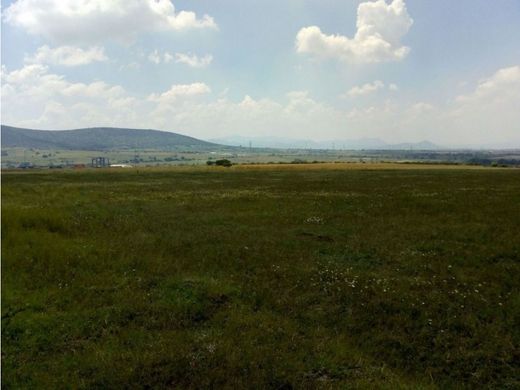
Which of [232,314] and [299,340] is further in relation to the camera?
[232,314]

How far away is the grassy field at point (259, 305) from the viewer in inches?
367

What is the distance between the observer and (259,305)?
1296 centimetres

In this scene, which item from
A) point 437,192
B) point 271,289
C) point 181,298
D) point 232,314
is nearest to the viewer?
point 232,314

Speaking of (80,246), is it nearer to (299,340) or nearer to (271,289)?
(271,289)

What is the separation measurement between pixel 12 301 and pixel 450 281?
1553cm

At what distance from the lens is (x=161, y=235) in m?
21.9

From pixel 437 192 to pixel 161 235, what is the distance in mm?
30891

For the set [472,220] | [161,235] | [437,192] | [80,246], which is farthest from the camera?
[437,192]

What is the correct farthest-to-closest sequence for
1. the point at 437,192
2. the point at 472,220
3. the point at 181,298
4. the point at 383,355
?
1. the point at 437,192
2. the point at 472,220
3. the point at 181,298
4. the point at 383,355

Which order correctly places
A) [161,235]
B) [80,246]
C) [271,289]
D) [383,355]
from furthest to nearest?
[161,235] → [80,246] → [271,289] → [383,355]

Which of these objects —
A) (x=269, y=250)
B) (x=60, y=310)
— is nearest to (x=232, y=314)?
(x=60, y=310)

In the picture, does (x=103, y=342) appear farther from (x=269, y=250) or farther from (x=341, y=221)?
(x=341, y=221)

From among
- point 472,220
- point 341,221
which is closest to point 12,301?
point 341,221

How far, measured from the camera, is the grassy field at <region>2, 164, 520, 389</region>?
30.6 feet
